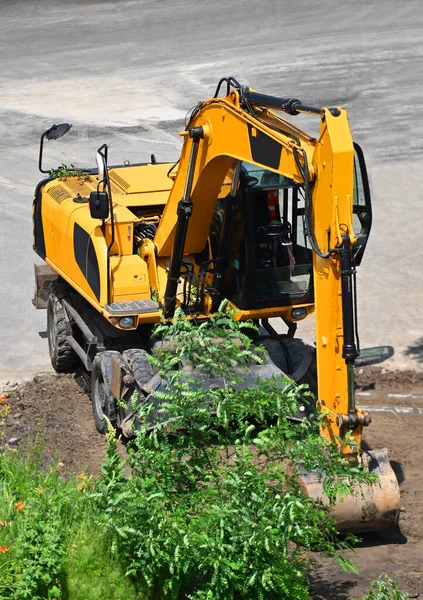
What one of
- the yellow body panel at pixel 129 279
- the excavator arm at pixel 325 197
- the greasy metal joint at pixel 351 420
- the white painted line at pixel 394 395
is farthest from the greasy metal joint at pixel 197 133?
the white painted line at pixel 394 395

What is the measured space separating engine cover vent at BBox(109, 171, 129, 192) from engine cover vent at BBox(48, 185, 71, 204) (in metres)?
0.57

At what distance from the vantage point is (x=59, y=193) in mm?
13398

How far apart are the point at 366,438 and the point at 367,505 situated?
A: 7.68ft

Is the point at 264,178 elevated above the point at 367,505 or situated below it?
above

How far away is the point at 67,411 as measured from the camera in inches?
491

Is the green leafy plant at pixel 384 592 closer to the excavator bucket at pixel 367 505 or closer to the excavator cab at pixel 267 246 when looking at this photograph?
the excavator bucket at pixel 367 505

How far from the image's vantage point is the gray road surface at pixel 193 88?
1622 cm

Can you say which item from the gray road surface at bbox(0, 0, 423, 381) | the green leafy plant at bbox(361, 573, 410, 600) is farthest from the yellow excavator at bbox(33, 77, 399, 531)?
the gray road surface at bbox(0, 0, 423, 381)

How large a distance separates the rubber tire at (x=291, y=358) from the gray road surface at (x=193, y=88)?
2.53 m

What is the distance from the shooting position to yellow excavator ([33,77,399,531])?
9.05m

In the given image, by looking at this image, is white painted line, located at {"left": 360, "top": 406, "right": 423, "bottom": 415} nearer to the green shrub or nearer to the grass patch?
the green shrub

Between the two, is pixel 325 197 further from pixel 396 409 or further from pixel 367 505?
pixel 396 409

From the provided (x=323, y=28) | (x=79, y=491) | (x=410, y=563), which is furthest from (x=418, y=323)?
(x=323, y=28)

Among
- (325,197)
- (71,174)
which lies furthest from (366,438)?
(71,174)
